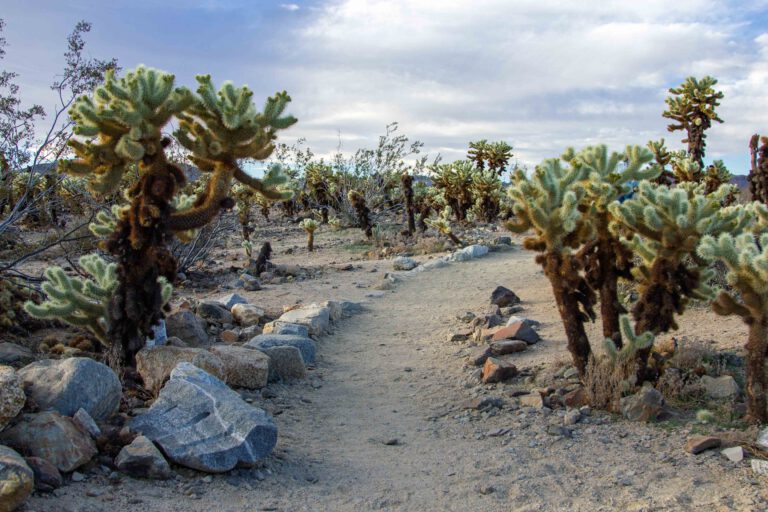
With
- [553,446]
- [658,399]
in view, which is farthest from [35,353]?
[658,399]

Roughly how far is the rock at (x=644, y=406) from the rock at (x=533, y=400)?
642 millimetres

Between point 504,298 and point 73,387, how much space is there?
6.43 m

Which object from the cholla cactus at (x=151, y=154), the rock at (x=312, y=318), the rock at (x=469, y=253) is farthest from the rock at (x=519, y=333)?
the rock at (x=469, y=253)

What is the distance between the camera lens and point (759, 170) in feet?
39.5

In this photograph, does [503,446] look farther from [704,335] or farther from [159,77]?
[159,77]

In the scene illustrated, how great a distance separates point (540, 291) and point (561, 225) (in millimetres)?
4824

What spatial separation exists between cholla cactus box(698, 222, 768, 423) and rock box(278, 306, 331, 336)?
15.7ft

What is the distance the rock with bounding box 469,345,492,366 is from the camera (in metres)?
6.91

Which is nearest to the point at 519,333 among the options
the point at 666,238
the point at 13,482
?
the point at 666,238

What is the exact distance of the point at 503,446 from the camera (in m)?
4.96

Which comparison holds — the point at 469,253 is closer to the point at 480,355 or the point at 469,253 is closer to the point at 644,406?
the point at 480,355

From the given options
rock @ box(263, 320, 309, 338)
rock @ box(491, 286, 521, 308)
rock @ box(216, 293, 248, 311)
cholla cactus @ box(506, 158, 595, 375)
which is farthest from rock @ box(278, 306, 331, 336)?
cholla cactus @ box(506, 158, 595, 375)

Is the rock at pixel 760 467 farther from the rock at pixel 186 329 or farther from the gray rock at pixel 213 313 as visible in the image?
the gray rock at pixel 213 313

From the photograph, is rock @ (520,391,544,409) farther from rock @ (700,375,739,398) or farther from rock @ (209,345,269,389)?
rock @ (209,345,269,389)
